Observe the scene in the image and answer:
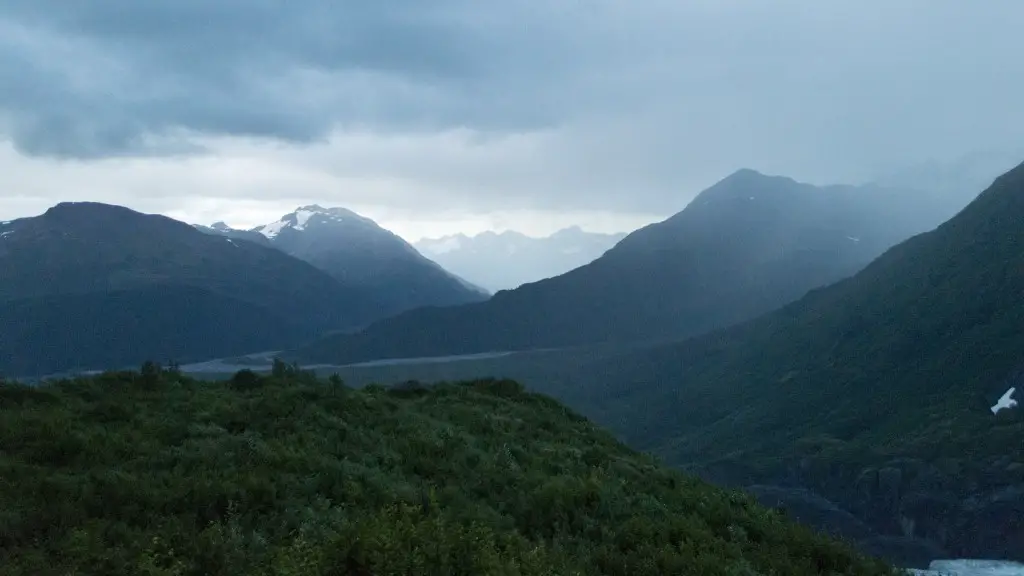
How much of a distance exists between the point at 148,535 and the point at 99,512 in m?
1.46

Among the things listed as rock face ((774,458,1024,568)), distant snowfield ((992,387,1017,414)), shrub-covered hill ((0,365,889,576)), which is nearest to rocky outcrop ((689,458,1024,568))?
rock face ((774,458,1024,568))

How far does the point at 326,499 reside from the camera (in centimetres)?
1206

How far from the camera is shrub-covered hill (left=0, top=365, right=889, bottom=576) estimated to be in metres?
9.44

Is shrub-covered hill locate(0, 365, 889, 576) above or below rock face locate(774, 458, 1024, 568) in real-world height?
above

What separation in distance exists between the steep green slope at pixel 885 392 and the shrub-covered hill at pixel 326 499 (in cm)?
4978

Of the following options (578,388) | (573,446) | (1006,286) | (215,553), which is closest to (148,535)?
(215,553)

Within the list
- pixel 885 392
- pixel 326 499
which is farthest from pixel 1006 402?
pixel 326 499

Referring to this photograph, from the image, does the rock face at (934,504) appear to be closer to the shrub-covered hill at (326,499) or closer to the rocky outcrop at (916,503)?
the rocky outcrop at (916,503)

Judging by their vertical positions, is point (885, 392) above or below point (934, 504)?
above

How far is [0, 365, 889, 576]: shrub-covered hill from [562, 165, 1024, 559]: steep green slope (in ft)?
163

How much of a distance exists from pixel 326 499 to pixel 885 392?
293 feet

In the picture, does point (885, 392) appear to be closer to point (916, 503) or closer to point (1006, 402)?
point (1006, 402)

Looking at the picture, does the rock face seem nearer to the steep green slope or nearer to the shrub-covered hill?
the steep green slope

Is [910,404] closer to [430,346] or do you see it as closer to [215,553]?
[215,553]
